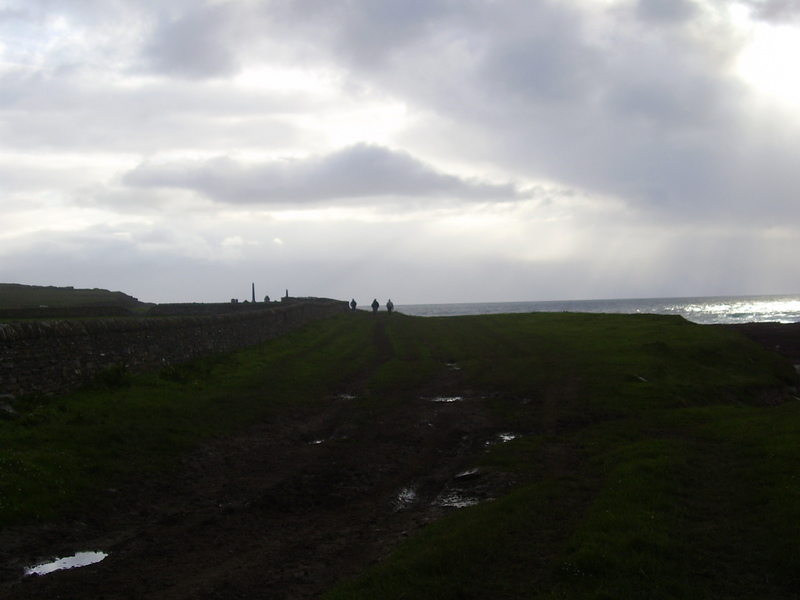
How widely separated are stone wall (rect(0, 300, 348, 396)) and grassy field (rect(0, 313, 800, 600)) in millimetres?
625

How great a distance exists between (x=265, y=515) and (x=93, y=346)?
32.0 ft

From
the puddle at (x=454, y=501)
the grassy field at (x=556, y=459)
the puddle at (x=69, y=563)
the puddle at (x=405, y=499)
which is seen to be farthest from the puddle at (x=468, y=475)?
the puddle at (x=69, y=563)

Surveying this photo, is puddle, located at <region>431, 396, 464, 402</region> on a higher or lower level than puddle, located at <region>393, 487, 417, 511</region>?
higher

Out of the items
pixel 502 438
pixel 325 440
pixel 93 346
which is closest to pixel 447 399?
pixel 502 438

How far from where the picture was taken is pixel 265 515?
10562 millimetres

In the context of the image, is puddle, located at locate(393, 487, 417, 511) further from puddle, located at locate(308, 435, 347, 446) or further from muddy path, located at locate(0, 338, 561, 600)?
puddle, located at locate(308, 435, 347, 446)

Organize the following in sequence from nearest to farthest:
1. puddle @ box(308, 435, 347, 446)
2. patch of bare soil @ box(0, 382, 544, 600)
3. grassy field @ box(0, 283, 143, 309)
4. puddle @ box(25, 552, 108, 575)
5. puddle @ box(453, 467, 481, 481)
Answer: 1. patch of bare soil @ box(0, 382, 544, 600)
2. puddle @ box(25, 552, 108, 575)
3. puddle @ box(453, 467, 481, 481)
4. puddle @ box(308, 435, 347, 446)
5. grassy field @ box(0, 283, 143, 309)

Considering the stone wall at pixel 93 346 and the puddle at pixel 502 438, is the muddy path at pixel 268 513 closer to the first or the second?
the puddle at pixel 502 438

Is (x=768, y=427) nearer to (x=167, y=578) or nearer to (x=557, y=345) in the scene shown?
(x=167, y=578)

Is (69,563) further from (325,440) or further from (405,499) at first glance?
(325,440)

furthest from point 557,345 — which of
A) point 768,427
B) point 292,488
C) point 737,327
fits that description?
point 737,327

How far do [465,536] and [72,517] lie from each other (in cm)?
576

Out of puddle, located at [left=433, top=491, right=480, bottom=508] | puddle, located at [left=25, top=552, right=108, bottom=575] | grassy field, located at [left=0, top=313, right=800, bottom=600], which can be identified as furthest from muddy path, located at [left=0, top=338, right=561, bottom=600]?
grassy field, located at [left=0, top=313, right=800, bottom=600]

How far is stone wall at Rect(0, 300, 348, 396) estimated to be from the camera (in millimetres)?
14703
